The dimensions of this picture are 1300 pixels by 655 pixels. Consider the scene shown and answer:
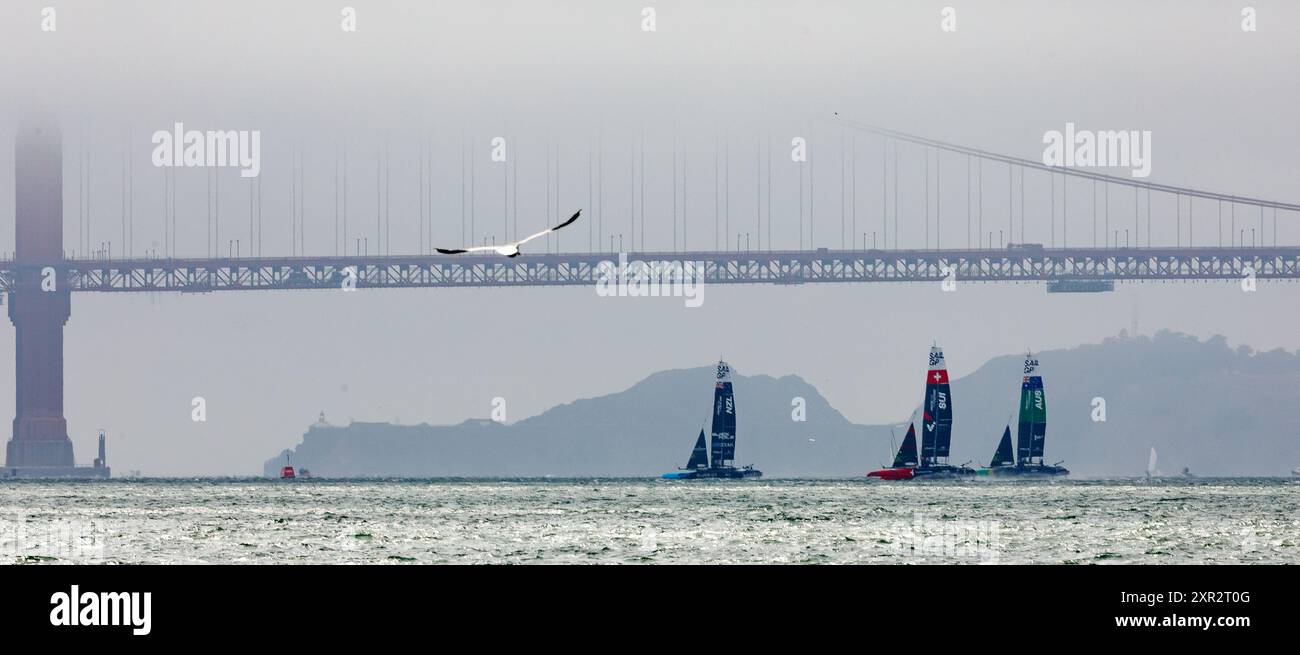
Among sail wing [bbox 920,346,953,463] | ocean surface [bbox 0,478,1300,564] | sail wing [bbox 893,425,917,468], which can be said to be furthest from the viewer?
sail wing [bbox 893,425,917,468]

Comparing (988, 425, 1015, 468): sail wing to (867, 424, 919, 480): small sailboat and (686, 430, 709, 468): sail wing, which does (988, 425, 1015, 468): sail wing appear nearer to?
(867, 424, 919, 480): small sailboat

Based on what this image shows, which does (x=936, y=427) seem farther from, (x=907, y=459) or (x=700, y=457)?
(x=700, y=457)

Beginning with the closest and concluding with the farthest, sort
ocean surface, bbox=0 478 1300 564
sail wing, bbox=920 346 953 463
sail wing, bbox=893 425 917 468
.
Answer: ocean surface, bbox=0 478 1300 564 < sail wing, bbox=920 346 953 463 < sail wing, bbox=893 425 917 468

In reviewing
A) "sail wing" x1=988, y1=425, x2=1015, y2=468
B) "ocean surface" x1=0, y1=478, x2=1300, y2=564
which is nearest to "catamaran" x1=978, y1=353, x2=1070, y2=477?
"sail wing" x1=988, y1=425, x2=1015, y2=468
